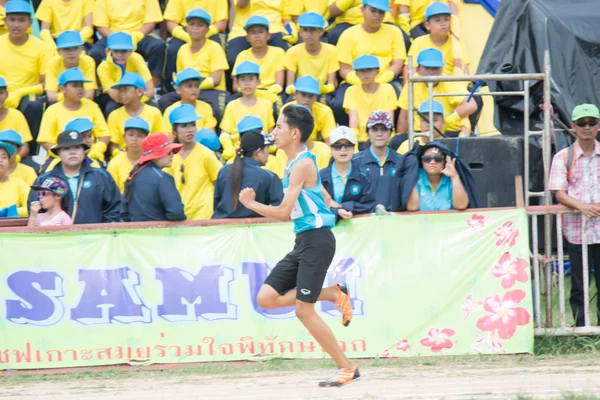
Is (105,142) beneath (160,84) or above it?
beneath

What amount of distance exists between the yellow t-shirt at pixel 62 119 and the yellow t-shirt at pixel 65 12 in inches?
76.4

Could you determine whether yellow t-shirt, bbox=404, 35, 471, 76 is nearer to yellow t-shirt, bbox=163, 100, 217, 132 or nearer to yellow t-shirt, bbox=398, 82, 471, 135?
yellow t-shirt, bbox=398, 82, 471, 135

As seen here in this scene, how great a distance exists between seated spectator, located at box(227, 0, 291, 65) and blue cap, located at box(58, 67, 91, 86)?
2.16m

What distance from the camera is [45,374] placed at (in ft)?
29.0

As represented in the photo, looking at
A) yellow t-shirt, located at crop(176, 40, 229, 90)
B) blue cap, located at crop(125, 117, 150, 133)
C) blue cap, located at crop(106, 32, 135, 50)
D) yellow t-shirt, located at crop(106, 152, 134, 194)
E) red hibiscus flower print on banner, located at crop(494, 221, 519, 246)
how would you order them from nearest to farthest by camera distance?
red hibiscus flower print on banner, located at crop(494, 221, 519, 246), blue cap, located at crop(125, 117, 150, 133), yellow t-shirt, located at crop(106, 152, 134, 194), blue cap, located at crop(106, 32, 135, 50), yellow t-shirt, located at crop(176, 40, 229, 90)

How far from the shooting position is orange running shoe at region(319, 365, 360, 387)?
7176 millimetres

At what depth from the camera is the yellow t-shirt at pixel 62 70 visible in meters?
12.5

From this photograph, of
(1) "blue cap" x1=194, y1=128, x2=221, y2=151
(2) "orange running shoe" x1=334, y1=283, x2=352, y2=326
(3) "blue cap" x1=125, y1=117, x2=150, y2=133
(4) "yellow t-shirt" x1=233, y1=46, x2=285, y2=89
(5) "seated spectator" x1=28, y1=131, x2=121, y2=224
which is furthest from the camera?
(4) "yellow t-shirt" x1=233, y1=46, x2=285, y2=89

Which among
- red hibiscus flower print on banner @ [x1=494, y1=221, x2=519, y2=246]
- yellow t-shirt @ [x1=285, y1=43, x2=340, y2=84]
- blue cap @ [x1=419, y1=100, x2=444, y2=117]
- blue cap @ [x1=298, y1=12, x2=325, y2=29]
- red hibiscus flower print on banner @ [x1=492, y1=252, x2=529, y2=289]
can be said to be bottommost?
red hibiscus flower print on banner @ [x1=492, y1=252, x2=529, y2=289]

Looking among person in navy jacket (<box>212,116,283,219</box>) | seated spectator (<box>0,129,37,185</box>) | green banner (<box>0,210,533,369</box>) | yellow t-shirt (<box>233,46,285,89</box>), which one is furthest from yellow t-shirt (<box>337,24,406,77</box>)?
green banner (<box>0,210,533,369</box>)

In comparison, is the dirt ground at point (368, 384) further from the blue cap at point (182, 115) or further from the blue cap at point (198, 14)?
the blue cap at point (198, 14)

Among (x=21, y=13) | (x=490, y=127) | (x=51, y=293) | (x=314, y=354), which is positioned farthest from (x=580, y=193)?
(x=21, y=13)

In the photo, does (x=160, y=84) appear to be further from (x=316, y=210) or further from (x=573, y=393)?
(x=573, y=393)

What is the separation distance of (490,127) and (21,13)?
6371 millimetres
